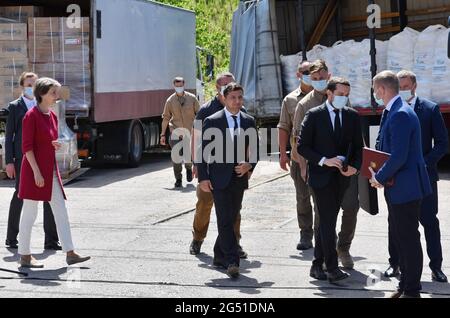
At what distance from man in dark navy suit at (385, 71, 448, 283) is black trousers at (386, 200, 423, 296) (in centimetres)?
86

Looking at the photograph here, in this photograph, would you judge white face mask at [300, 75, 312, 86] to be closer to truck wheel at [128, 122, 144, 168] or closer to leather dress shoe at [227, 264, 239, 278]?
leather dress shoe at [227, 264, 239, 278]

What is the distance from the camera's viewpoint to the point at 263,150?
20.3 meters

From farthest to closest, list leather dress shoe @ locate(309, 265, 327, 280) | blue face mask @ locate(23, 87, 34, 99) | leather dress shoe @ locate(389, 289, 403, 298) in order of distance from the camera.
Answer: blue face mask @ locate(23, 87, 34, 99)
leather dress shoe @ locate(309, 265, 327, 280)
leather dress shoe @ locate(389, 289, 403, 298)

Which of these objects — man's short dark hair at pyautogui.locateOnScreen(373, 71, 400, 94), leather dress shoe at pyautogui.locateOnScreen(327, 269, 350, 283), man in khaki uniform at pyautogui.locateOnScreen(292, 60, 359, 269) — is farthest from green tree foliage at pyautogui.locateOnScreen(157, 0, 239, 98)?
man's short dark hair at pyautogui.locateOnScreen(373, 71, 400, 94)

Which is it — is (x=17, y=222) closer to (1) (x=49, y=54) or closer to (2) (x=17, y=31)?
(1) (x=49, y=54)

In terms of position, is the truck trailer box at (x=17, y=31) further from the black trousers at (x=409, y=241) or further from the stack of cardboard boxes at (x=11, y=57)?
the black trousers at (x=409, y=241)

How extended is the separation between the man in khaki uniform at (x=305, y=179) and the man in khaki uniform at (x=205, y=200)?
74 centimetres

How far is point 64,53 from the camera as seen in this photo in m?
17.4

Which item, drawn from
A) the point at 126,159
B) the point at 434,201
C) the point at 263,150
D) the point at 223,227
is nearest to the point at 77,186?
the point at 126,159

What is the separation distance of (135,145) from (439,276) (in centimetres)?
1246

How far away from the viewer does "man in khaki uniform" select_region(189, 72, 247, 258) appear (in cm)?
951

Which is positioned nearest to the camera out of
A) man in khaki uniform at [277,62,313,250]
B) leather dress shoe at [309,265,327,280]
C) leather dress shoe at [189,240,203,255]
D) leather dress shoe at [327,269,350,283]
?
leather dress shoe at [327,269,350,283]
